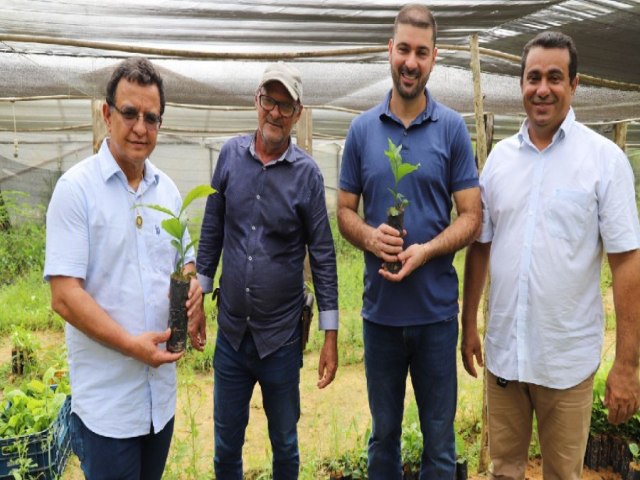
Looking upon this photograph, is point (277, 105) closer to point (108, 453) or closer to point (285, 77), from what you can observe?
point (285, 77)

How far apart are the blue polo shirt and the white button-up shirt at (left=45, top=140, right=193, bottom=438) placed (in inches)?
34.5

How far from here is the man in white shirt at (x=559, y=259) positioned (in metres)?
2.09

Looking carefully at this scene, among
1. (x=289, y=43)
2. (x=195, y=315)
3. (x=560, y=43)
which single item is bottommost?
(x=195, y=315)

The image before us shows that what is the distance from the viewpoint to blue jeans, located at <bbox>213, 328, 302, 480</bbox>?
2400 mm

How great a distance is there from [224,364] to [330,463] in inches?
39.5

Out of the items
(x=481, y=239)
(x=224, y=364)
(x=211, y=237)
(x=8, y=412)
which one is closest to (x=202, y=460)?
(x=8, y=412)

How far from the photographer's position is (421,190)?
7.47 ft

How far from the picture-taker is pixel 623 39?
5.07 m

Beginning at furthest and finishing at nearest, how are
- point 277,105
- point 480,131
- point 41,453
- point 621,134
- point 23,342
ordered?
1. point 621,134
2. point 23,342
3. point 480,131
4. point 41,453
5. point 277,105

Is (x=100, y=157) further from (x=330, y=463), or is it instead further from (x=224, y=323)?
(x=330, y=463)

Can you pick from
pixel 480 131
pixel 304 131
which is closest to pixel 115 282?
pixel 480 131

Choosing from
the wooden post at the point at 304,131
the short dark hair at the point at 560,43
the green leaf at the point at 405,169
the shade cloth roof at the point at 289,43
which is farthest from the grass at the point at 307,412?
the shade cloth roof at the point at 289,43

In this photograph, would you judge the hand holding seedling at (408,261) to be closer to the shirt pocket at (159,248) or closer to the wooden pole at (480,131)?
the shirt pocket at (159,248)

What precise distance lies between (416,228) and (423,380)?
2.01 feet
